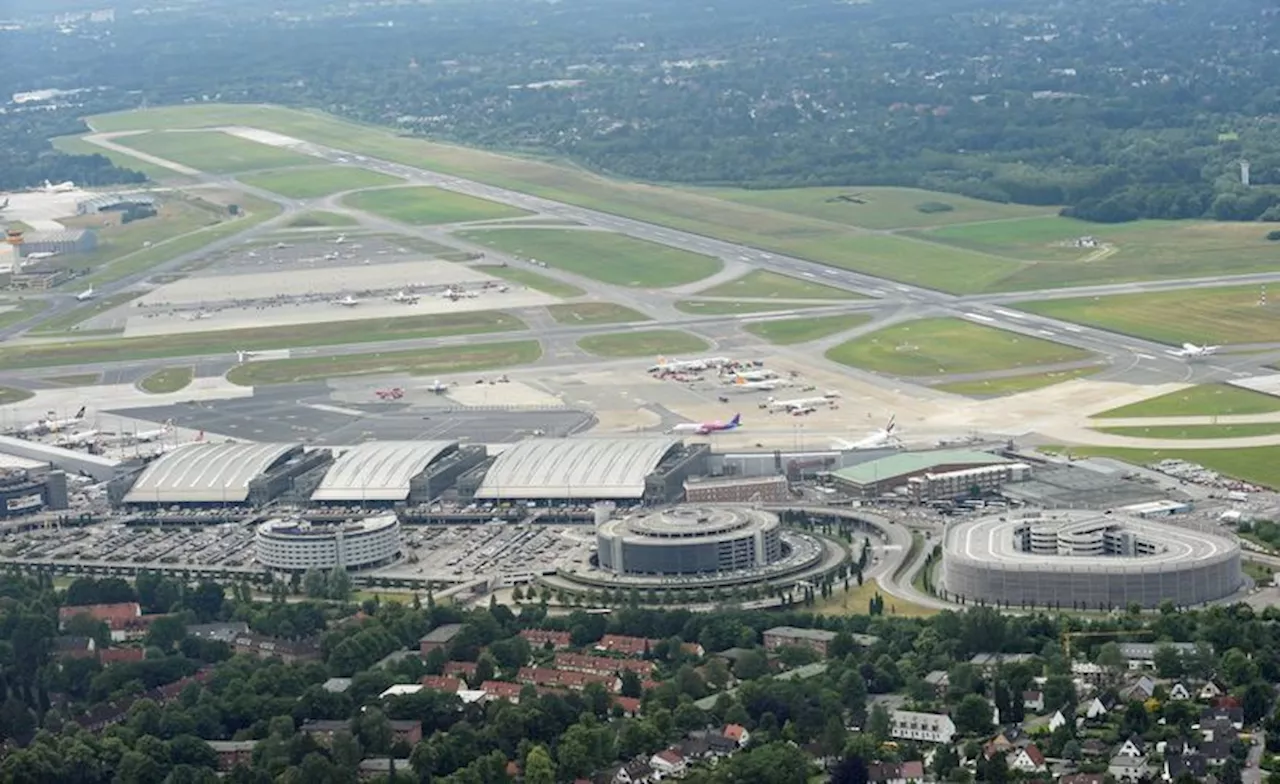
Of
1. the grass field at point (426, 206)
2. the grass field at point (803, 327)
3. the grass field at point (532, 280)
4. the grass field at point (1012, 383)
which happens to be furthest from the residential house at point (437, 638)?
the grass field at point (426, 206)

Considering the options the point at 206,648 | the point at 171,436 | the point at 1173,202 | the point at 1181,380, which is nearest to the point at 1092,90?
the point at 1173,202

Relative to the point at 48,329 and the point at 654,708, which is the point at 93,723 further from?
the point at 48,329

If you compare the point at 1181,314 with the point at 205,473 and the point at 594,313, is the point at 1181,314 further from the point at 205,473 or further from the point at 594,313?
the point at 205,473

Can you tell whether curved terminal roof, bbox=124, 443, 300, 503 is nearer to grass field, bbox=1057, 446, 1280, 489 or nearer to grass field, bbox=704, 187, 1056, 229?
grass field, bbox=1057, 446, 1280, 489

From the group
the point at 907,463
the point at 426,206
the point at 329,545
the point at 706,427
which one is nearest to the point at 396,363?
the point at 706,427

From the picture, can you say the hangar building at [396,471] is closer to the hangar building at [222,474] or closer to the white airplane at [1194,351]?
the hangar building at [222,474]

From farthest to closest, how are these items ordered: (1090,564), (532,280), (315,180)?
1. (315,180)
2. (532,280)
3. (1090,564)
